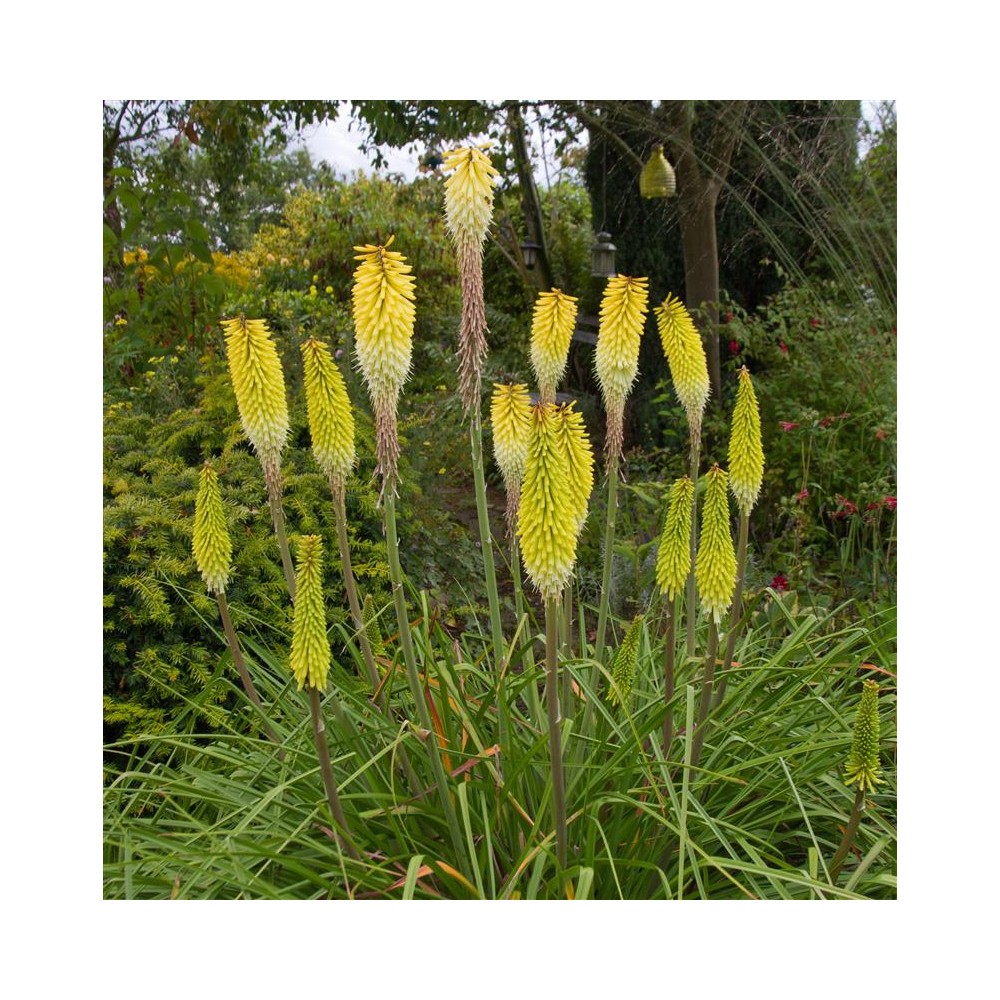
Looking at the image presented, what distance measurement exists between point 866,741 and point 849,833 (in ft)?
0.88

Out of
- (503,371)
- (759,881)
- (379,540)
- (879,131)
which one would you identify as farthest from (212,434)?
(879,131)

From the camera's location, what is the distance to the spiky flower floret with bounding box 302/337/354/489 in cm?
205

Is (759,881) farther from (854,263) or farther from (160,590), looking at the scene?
(854,263)

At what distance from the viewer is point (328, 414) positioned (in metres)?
2.05

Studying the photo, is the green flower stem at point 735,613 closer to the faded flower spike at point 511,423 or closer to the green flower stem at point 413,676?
the faded flower spike at point 511,423

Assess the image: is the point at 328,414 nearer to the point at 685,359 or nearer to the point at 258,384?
the point at 258,384

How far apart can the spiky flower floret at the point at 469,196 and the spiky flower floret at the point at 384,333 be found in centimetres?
15

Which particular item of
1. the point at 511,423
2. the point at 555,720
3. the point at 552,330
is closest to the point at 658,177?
the point at 552,330

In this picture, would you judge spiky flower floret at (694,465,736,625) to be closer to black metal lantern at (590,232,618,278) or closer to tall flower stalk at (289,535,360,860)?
tall flower stalk at (289,535,360,860)

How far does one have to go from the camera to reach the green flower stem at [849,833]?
1959mm

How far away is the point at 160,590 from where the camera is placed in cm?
315

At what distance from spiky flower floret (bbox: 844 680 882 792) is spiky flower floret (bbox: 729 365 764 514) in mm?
560

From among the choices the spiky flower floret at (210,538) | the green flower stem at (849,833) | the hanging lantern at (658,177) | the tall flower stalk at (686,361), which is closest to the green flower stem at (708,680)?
the tall flower stalk at (686,361)

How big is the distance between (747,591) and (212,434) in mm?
2258
